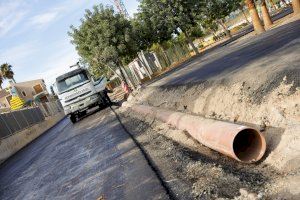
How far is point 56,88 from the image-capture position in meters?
23.3

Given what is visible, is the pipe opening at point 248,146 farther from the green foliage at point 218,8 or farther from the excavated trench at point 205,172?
the green foliage at point 218,8

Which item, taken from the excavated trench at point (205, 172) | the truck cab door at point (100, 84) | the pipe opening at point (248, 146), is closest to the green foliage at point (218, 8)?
the truck cab door at point (100, 84)

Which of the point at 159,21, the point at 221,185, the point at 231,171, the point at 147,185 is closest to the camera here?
the point at 221,185

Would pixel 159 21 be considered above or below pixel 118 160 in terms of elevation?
above

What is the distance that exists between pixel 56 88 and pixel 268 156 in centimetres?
1931

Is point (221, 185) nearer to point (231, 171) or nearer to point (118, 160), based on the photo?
point (231, 171)

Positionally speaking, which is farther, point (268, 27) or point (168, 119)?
point (268, 27)

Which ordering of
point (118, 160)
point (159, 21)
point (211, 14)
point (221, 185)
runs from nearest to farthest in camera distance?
point (221, 185) → point (118, 160) → point (159, 21) → point (211, 14)

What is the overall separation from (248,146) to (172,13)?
39.0 metres

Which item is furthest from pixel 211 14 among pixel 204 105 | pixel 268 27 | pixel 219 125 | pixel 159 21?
pixel 219 125

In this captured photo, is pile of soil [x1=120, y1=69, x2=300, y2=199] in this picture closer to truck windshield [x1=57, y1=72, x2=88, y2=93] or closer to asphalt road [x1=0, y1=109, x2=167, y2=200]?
asphalt road [x1=0, y1=109, x2=167, y2=200]

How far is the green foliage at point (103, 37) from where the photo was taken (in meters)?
35.9

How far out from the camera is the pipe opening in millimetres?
5417

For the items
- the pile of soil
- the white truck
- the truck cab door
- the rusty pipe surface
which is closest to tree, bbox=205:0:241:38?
the truck cab door
